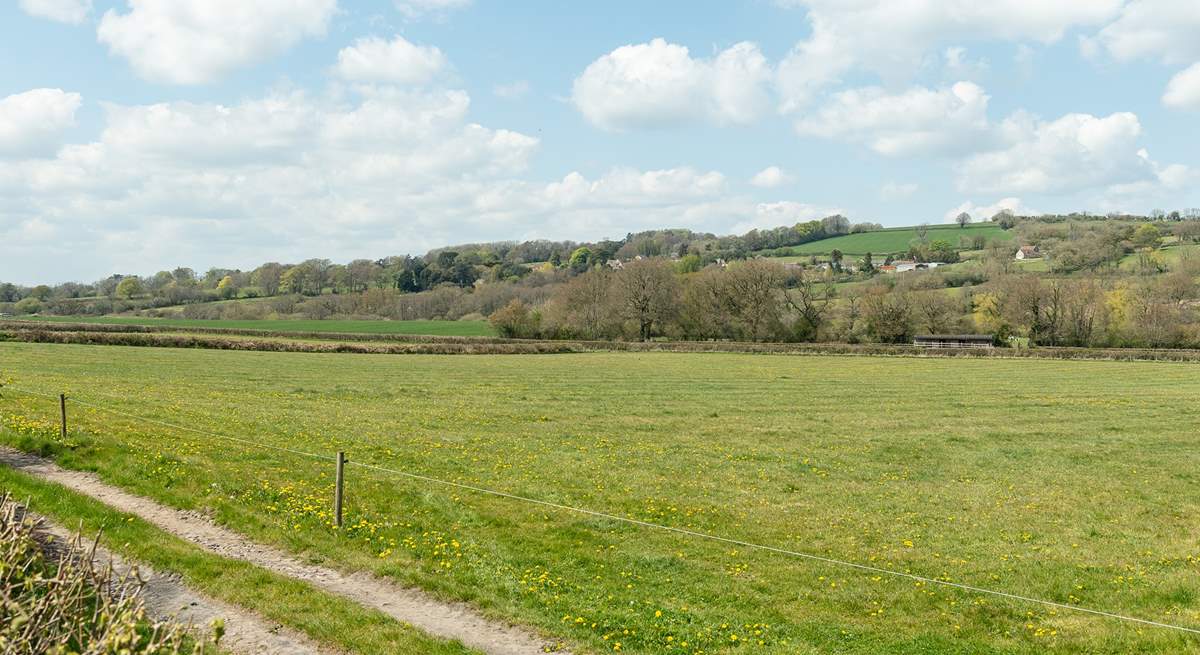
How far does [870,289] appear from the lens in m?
116

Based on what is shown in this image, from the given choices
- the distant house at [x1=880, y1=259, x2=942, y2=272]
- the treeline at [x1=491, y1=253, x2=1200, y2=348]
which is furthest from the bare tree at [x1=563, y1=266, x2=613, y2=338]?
the distant house at [x1=880, y1=259, x2=942, y2=272]

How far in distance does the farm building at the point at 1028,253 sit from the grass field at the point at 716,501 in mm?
138627

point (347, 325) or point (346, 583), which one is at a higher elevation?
point (347, 325)

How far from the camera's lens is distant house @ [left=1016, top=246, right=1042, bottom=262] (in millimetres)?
165250

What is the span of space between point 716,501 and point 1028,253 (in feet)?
580

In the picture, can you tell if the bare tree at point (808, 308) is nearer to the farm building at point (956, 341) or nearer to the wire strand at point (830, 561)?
the farm building at point (956, 341)

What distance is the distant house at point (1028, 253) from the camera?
6506 inches

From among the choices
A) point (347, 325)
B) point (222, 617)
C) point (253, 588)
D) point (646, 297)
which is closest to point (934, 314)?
point (646, 297)

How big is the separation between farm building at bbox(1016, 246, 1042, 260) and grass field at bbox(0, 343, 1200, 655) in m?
139

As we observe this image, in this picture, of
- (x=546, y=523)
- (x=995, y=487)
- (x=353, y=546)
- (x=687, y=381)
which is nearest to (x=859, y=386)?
(x=687, y=381)

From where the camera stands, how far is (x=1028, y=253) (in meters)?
168

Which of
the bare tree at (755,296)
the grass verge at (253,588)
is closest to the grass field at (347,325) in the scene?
the bare tree at (755,296)

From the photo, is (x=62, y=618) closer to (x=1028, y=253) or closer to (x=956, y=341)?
(x=956, y=341)

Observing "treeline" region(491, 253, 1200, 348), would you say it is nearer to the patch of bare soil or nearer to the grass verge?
the grass verge
